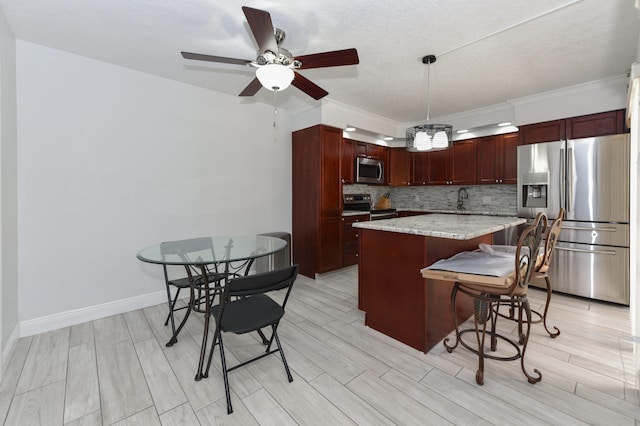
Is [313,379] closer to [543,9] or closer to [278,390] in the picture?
[278,390]

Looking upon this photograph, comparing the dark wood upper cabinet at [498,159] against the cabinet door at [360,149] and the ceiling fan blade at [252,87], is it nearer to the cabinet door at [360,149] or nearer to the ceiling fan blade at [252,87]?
the cabinet door at [360,149]

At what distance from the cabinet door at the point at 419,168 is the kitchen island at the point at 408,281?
2.73 metres

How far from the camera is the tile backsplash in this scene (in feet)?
14.4

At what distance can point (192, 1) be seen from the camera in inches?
74.5

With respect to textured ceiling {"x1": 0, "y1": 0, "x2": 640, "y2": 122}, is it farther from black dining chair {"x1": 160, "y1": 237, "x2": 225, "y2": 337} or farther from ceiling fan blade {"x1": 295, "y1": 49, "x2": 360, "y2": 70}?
black dining chair {"x1": 160, "y1": 237, "x2": 225, "y2": 337}

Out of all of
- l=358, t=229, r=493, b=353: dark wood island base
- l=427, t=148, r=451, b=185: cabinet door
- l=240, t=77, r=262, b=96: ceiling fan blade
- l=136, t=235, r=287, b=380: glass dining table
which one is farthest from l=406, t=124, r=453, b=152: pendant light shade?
l=427, t=148, r=451, b=185: cabinet door

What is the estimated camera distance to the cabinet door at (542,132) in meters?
3.42

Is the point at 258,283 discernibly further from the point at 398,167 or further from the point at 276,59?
the point at 398,167

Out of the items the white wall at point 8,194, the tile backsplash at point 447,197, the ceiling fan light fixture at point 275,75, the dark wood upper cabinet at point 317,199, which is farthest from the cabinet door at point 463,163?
the white wall at point 8,194

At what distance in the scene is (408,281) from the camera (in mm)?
2170

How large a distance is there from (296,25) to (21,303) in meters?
3.32

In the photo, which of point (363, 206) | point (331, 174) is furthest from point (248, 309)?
point (363, 206)

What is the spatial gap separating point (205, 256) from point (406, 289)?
1571 millimetres

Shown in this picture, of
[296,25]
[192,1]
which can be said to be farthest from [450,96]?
[192,1]
